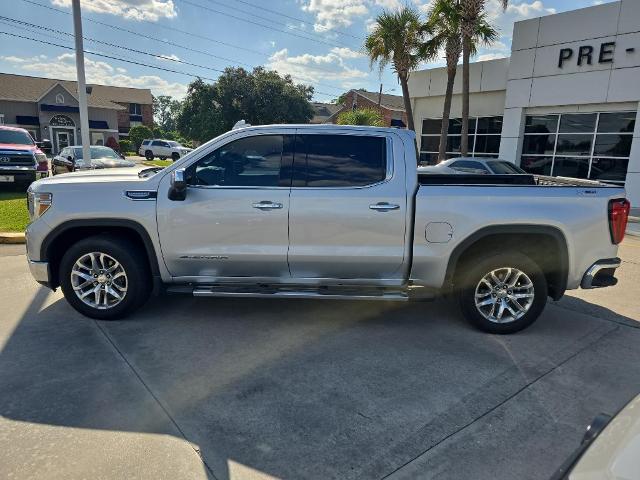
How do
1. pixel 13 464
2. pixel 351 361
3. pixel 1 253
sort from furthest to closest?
pixel 1 253 < pixel 351 361 < pixel 13 464

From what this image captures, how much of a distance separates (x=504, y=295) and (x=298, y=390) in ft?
7.37

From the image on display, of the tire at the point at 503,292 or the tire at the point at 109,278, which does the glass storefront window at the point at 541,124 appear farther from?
the tire at the point at 109,278

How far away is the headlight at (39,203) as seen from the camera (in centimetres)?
441

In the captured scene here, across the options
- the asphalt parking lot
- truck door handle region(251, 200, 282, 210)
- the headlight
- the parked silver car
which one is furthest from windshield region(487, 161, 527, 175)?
the headlight

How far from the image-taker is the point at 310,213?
4254 mm

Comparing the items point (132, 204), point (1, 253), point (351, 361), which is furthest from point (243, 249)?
point (1, 253)

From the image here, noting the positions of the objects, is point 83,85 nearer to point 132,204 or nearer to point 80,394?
point 132,204

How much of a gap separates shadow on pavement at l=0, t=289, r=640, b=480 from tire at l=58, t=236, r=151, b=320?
0.16m

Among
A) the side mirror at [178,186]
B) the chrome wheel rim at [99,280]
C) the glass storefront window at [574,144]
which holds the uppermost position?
the glass storefront window at [574,144]

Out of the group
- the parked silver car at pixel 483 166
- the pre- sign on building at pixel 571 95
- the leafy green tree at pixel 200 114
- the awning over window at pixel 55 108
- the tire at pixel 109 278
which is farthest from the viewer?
the awning over window at pixel 55 108

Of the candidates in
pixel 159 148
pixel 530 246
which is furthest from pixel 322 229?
pixel 159 148

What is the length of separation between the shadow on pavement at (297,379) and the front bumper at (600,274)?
0.60 metres

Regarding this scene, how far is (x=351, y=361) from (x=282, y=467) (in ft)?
4.48

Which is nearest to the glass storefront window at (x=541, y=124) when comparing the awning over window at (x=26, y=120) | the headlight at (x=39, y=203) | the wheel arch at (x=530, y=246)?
the wheel arch at (x=530, y=246)
